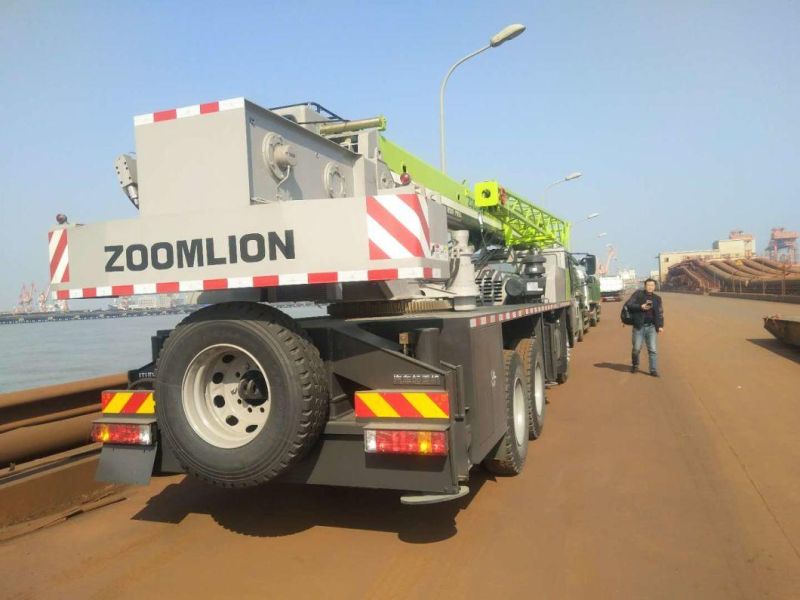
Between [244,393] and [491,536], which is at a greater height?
[244,393]

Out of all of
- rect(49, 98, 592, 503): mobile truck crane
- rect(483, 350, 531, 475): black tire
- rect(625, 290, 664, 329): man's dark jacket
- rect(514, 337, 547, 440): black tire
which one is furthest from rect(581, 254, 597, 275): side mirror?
rect(49, 98, 592, 503): mobile truck crane

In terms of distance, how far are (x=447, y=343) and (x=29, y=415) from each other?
3.40 m

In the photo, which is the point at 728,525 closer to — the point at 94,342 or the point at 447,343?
the point at 447,343

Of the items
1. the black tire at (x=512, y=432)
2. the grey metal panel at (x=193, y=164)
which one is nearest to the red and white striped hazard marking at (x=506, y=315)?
the black tire at (x=512, y=432)

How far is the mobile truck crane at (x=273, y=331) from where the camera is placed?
10.8ft

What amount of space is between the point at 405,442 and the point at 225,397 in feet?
4.16

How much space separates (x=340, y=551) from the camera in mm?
3586

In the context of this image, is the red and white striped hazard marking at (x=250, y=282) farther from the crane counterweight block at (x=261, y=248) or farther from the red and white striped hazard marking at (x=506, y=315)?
the red and white striped hazard marking at (x=506, y=315)

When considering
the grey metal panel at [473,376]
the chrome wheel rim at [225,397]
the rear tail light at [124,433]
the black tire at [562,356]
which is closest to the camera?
the chrome wheel rim at [225,397]

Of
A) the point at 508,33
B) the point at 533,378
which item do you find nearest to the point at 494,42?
the point at 508,33

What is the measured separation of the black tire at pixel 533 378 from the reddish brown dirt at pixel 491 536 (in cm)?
24

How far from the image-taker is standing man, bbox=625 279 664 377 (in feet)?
32.7

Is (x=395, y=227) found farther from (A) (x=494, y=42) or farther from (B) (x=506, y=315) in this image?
(A) (x=494, y=42)

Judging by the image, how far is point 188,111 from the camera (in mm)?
3865
